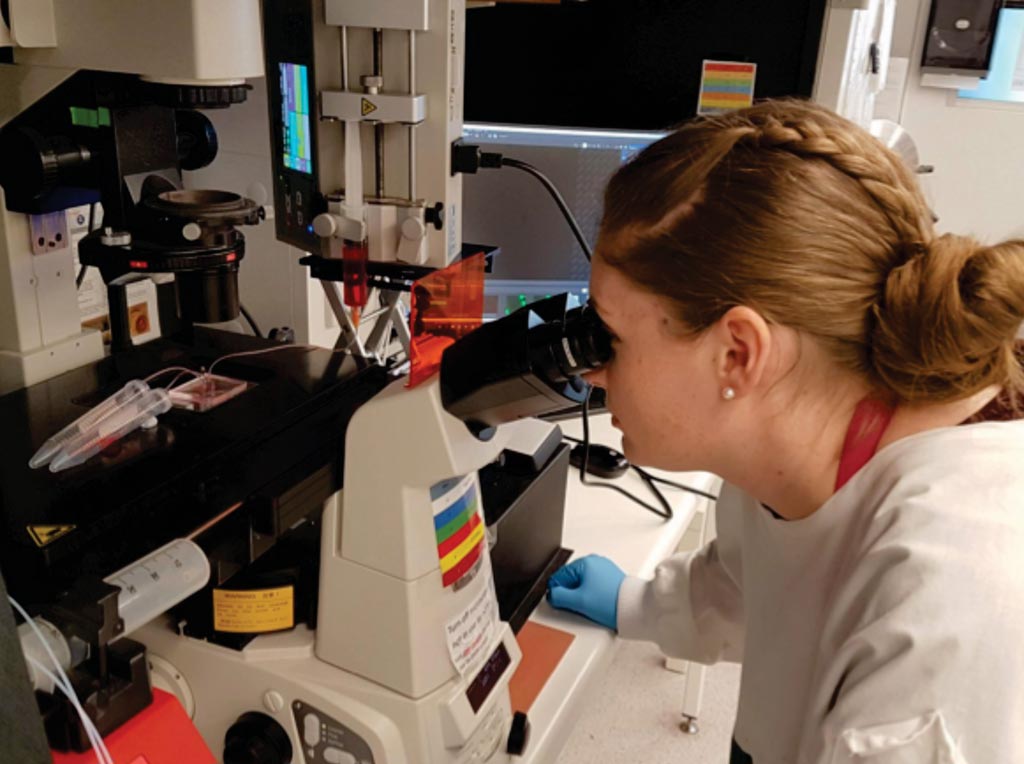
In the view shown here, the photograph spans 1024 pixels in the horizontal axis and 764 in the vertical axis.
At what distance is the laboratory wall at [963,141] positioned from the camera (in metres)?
3.30

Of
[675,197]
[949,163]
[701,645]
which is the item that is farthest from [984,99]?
[675,197]

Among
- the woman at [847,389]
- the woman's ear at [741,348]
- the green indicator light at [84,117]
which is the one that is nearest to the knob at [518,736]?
the woman at [847,389]

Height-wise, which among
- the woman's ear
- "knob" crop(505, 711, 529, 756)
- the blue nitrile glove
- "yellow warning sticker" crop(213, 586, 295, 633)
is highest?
the woman's ear

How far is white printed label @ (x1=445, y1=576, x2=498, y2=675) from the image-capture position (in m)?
0.89

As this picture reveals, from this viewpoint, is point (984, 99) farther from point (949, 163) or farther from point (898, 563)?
point (898, 563)

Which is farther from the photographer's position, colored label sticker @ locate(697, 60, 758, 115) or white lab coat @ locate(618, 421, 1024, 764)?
colored label sticker @ locate(697, 60, 758, 115)

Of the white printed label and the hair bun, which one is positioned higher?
the hair bun

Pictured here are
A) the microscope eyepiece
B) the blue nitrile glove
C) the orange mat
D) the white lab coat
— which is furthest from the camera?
the blue nitrile glove

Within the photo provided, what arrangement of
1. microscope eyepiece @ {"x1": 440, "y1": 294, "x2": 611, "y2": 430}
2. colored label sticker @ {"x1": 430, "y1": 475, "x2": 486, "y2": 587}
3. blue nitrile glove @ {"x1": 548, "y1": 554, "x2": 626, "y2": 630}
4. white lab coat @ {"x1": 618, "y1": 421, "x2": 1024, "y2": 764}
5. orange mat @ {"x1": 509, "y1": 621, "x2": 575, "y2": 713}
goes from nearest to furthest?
1. white lab coat @ {"x1": 618, "y1": 421, "x2": 1024, "y2": 764}
2. microscope eyepiece @ {"x1": 440, "y1": 294, "x2": 611, "y2": 430}
3. colored label sticker @ {"x1": 430, "y1": 475, "x2": 486, "y2": 587}
4. orange mat @ {"x1": 509, "y1": 621, "x2": 575, "y2": 713}
5. blue nitrile glove @ {"x1": 548, "y1": 554, "x2": 626, "y2": 630}

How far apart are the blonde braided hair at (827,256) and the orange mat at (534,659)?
52 cm

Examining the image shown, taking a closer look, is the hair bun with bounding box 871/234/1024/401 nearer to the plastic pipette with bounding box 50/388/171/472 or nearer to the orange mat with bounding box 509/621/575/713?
the orange mat with bounding box 509/621/575/713

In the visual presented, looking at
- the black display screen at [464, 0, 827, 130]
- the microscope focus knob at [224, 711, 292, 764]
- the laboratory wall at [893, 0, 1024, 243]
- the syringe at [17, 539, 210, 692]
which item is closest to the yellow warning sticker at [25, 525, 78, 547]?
the syringe at [17, 539, 210, 692]

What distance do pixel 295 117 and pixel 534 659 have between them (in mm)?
760

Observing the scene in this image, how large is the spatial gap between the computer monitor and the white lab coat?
101 centimetres
